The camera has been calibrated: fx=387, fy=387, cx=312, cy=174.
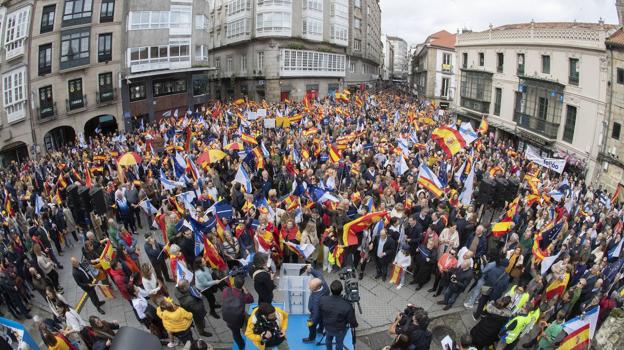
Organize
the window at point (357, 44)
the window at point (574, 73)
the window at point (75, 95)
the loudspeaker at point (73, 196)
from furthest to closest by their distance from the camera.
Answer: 1. the window at point (357, 44)
2. the window at point (75, 95)
3. the window at point (574, 73)
4. the loudspeaker at point (73, 196)

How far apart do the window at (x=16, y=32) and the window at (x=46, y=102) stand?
8.15ft

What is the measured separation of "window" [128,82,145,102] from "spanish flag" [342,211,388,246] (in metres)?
25.8

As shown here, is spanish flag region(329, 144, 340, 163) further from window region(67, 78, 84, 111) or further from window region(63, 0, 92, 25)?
window region(63, 0, 92, 25)

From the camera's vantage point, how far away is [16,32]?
2295 cm

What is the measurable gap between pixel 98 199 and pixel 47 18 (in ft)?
63.8

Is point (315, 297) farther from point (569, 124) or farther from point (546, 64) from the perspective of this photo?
point (546, 64)

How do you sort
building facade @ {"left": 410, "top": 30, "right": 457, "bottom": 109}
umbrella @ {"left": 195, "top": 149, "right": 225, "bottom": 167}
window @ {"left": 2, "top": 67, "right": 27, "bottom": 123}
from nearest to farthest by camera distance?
1. umbrella @ {"left": 195, "top": 149, "right": 225, "bottom": 167}
2. window @ {"left": 2, "top": 67, "right": 27, "bottom": 123}
3. building facade @ {"left": 410, "top": 30, "right": 457, "bottom": 109}

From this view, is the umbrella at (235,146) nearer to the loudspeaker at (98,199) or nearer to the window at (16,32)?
the loudspeaker at (98,199)

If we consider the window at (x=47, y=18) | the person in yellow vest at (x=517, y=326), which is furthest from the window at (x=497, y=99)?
the window at (x=47, y=18)

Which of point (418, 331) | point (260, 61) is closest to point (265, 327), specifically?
point (418, 331)

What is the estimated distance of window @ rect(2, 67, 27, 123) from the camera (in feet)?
73.3

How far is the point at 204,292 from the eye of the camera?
8500 millimetres

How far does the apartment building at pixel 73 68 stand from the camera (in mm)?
24219

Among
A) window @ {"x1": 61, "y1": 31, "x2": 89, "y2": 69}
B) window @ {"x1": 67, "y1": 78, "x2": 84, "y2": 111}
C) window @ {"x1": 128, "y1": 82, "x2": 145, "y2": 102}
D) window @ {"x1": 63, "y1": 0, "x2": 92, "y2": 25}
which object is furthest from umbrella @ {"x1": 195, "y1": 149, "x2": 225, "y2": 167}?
window @ {"x1": 128, "y1": 82, "x2": 145, "y2": 102}
